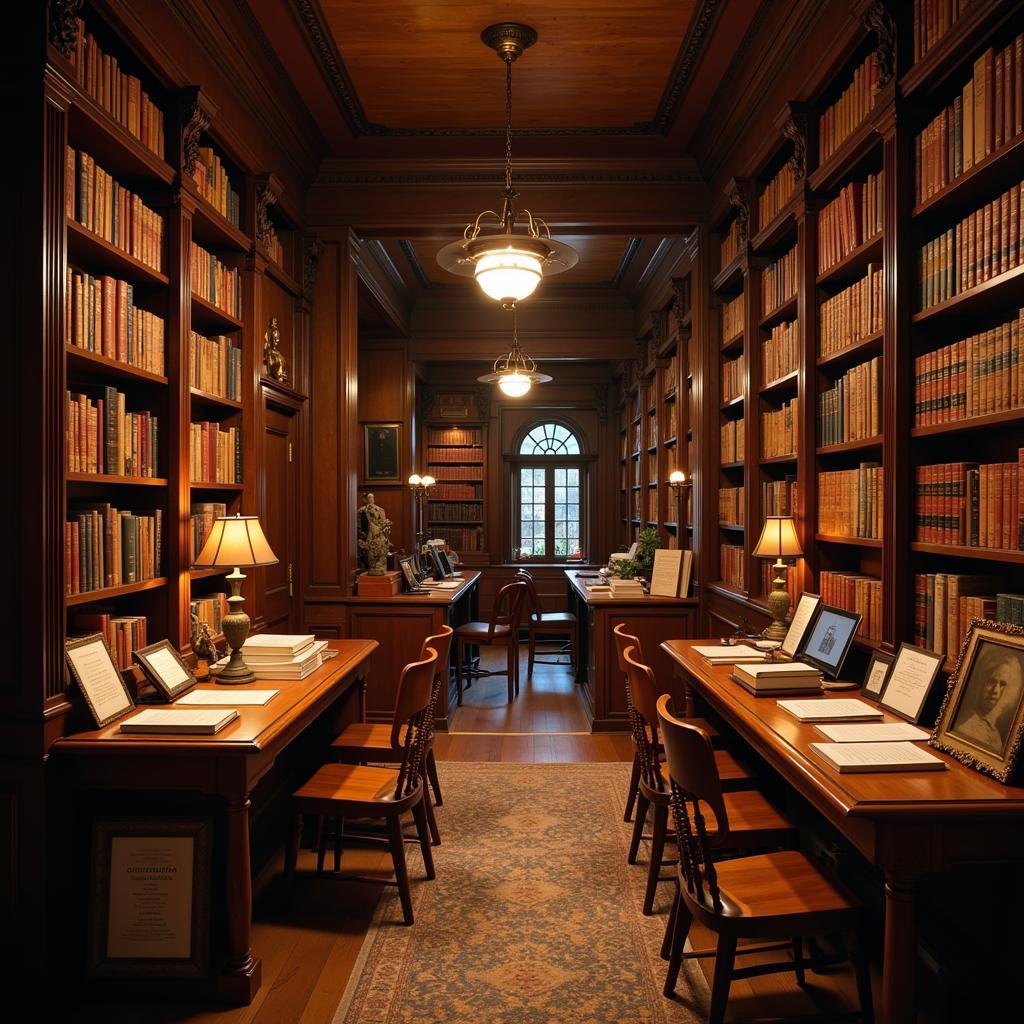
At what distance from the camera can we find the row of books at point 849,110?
10.5 ft

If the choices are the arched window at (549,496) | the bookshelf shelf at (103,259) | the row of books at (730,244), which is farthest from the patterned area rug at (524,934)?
the arched window at (549,496)

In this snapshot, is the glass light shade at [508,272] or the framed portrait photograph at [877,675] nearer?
the framed portrait photograph at [877,675]

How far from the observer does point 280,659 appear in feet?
11.4

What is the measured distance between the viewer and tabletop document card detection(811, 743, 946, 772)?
2094 mm

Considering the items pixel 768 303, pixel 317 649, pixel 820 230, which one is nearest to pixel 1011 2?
pixel 820 230

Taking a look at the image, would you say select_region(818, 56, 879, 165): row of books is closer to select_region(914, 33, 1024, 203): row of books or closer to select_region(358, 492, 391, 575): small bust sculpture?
select_region(914, 33, 1024, 203): row of books

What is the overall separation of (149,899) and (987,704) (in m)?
2.54

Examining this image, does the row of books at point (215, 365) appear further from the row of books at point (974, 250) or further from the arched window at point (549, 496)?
the arched window at point (549, 496)

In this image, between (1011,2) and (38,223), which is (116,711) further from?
(1011,2)

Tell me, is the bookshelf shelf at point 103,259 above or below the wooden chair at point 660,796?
above

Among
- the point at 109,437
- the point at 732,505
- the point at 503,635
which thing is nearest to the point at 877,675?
the point at 732,505

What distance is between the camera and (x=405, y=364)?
8.93 meters

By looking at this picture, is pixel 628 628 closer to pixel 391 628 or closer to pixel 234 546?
pixel 391 628

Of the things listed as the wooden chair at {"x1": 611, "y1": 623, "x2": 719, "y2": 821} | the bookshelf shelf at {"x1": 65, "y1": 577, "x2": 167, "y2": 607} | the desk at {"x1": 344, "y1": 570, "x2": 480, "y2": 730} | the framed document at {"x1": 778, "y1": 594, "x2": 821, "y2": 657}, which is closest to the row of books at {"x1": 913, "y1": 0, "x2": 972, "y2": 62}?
the framed document at {"x1": 778, "y1": 594, "x2": 821, "y2": 657}
